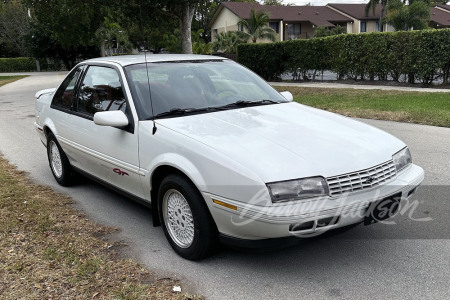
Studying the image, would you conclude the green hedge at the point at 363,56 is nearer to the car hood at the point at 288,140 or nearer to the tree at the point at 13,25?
the car hood at the point at 288,140

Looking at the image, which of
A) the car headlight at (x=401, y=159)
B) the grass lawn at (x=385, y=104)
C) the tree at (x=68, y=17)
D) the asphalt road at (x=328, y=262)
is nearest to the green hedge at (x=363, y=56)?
the grass lawn at (x=385, y=104)

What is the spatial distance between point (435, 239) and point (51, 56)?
50291 millimetres

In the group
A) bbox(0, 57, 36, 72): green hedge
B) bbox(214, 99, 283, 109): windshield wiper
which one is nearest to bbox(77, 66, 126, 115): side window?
bbox(214, 99, 283, 109): windshield wiper

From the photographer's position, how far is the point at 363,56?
16.9 m

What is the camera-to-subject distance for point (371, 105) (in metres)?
11.1

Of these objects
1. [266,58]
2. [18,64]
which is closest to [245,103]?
[266,58]

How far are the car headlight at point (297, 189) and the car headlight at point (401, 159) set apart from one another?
2.78ft

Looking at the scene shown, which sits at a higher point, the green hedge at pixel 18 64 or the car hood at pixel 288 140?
the green hedge at pixel 18 64

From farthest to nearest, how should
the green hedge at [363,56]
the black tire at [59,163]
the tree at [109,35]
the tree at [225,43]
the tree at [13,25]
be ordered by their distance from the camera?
the tree at [13,25]
the tree at [225,43]
the tree at [109,35]
the green hedge at [363,56]
the black tire at [59,163]

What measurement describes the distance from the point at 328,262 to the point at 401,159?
1004 mm

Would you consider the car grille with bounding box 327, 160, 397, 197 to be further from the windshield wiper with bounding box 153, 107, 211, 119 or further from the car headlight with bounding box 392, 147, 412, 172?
the windshield wiper with bounding box 153, 107, 211, 119

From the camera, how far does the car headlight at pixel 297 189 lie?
2.80 m

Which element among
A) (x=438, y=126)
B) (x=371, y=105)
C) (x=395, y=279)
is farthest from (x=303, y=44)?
(x=395, y=279)

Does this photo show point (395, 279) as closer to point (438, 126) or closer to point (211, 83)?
point (211, 83)
